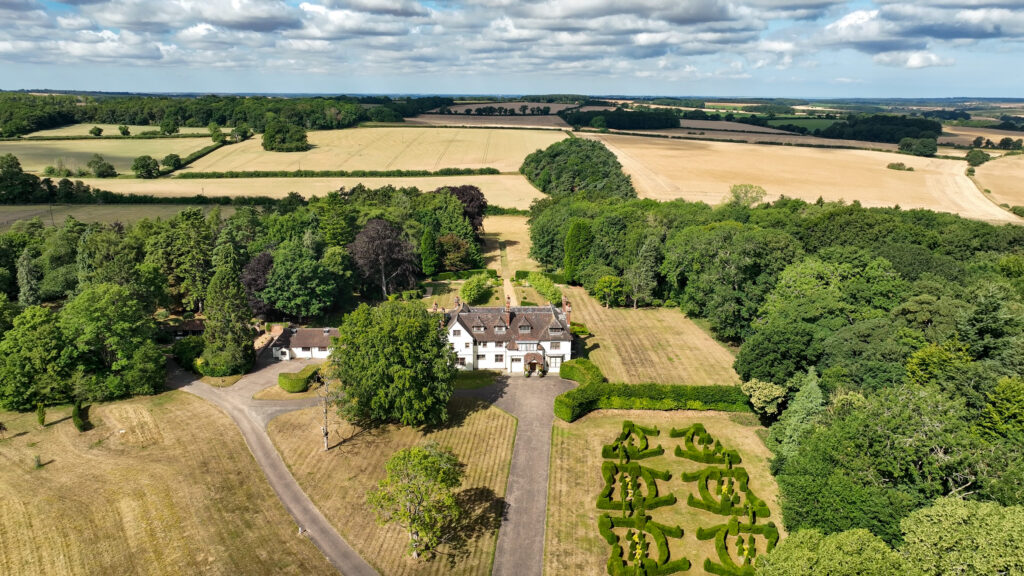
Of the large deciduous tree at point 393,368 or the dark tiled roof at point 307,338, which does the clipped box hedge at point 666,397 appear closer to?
the large deciduous tree at point 393,368

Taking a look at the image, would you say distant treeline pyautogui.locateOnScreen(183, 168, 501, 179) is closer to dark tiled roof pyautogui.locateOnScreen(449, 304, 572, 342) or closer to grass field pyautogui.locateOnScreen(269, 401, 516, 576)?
dark tiled roof pyautogui.locateOnScreen(449, 304, 572, 342)

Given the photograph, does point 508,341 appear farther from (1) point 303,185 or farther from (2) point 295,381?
(1) point 303,185

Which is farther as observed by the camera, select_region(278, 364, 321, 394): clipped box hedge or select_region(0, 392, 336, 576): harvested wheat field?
select_region(278, 364, 321, 394): clipped box hedge

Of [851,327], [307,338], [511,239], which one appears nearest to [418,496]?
[307,338]

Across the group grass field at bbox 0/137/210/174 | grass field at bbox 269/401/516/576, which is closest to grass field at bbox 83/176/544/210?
grass field at bbox 0/137/210/174

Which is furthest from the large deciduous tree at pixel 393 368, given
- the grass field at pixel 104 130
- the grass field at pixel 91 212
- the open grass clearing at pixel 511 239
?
the grass field at pixel 104 130

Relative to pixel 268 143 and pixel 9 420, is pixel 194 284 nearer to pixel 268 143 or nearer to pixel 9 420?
pixel 9 420
